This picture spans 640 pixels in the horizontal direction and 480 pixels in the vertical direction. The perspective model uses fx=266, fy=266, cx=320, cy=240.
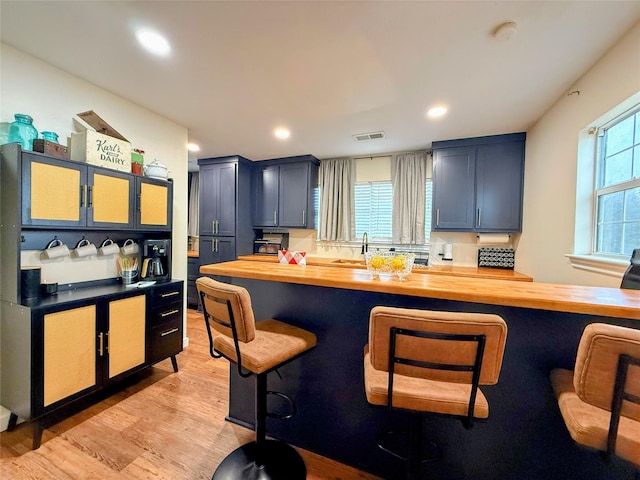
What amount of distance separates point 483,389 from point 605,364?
0.66 metres

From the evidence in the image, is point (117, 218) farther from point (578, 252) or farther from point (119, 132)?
point (578, 252)

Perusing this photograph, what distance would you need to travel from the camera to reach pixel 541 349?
4.03 feet

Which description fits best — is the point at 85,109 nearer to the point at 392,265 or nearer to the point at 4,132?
the point at 4,132

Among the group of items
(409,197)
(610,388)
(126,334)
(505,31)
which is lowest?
(126,334)

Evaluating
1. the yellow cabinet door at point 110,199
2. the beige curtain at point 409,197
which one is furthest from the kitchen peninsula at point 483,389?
the beige curtain at point 409,197

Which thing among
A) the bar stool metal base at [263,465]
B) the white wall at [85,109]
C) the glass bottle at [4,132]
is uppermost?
the white wall at [85,109]

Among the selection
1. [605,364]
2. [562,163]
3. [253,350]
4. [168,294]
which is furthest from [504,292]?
[168,294]

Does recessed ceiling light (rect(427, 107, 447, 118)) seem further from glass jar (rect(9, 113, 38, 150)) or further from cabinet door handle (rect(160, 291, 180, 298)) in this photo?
glass jar (rect(9, 113, 38, 150))

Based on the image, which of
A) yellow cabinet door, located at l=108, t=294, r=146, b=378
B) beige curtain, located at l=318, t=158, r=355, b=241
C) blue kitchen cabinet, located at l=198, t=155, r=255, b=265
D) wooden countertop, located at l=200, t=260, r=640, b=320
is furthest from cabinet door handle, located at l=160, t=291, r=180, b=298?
beige curtain, located at l=318, t=158, r=355, b=241

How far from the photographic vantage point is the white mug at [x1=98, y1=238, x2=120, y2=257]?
2.34m

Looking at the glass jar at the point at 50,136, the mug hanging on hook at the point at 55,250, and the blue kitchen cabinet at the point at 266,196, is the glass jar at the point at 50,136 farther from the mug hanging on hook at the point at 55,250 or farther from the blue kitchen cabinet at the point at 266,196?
the blue kitchen cabinet at the point at 266,196

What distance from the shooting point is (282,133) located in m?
3.25

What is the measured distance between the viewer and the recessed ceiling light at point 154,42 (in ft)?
5.34

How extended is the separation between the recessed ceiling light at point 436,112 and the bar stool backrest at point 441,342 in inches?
90.6
